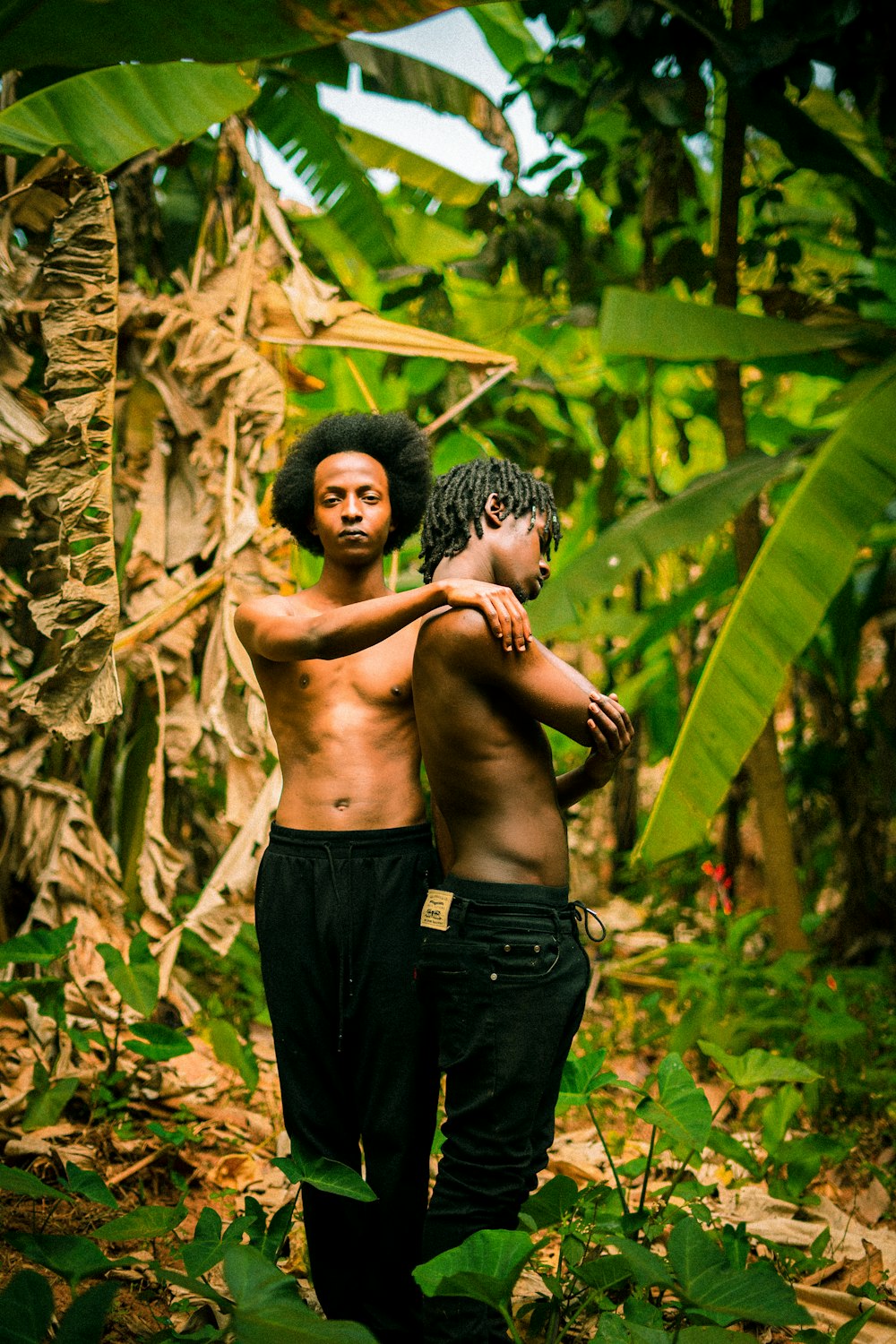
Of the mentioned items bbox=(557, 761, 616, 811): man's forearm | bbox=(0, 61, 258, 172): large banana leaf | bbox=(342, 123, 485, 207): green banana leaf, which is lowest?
bbox=(557, 761, 616, 811): man's forearm

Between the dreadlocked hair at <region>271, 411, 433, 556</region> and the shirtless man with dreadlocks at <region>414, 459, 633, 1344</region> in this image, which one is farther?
the dreadlocked hair at <region>271, 411, 433, 556</region>

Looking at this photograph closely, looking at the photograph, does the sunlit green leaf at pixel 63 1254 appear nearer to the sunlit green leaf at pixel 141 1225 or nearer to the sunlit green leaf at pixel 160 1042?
the sunlit green leaf at pixel 141 1225

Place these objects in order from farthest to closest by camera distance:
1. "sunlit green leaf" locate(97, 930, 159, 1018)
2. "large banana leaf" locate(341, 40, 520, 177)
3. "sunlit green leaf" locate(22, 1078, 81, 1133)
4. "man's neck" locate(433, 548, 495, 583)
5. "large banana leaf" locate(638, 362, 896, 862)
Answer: "large banana leaf" locate(341, 40, 520, 177), "large banana leaf" locate(638, 362, 896, 862), "sunlit green leaf" locate(22, 1078, 81, 1133), "sunlit green leaf" locate(97, 930, 159, 1018), "man's neck" locate(433, 548, 495, 583)

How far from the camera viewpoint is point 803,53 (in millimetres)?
3676

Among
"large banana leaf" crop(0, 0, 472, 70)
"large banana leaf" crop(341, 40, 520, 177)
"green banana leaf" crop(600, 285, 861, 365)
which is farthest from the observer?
"large banana leaf" crop(341, 40, 520, 177)

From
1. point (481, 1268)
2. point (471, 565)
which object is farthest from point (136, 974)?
point (471, 565)

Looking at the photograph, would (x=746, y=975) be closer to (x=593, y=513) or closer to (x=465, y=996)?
(x=465, y=996)

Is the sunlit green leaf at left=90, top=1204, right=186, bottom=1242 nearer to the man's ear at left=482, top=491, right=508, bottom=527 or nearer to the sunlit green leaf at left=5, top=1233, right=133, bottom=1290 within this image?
the sunlit green leaf at left=5, top=1233, right=133, bottom=1290

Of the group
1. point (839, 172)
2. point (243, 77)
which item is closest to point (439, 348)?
point (243, 77)

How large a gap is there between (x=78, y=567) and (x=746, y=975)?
2509mm

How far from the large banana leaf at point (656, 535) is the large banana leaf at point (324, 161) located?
1.84 metres

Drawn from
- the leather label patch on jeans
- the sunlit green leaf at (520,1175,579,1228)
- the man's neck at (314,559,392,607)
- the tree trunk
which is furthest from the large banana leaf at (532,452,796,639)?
the sunlit green leaf at (520,1175,579,1228)

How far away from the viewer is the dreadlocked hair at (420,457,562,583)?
2.14 metres

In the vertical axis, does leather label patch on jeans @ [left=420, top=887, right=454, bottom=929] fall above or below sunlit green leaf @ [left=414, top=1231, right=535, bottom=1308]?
above
